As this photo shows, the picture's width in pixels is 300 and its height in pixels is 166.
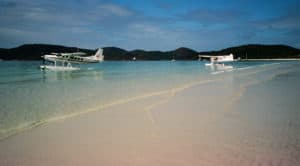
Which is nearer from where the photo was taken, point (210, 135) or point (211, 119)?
point (210, 135)

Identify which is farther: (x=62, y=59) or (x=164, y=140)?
(x=62, y=59)

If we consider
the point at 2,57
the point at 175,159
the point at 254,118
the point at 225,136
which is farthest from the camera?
the point at 2,57

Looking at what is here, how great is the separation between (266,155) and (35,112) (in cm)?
718

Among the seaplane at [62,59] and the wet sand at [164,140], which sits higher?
the seaplane at [62,59]

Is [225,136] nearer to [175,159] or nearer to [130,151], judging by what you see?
[175,159]

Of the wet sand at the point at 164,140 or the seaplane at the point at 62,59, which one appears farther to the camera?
the seaplane at the point at 62,59

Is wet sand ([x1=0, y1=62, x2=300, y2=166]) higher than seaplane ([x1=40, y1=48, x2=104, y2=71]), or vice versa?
seaplane ([x1=40, y1=48, x2=104, y2=71])

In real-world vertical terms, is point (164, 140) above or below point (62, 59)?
below

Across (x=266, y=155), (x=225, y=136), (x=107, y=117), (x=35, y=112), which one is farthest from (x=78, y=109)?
(x=266, y=155)

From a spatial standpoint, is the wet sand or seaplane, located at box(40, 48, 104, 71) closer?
the wet sand

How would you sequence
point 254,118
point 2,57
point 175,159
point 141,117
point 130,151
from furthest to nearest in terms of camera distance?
point 2,57 → point 141,117 → point 254,118 → point 130,151 → point 175,159

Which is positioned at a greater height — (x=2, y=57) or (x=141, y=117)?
(x=2, y=57)

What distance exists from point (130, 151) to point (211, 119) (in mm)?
3160

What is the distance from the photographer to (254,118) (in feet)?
22.0
